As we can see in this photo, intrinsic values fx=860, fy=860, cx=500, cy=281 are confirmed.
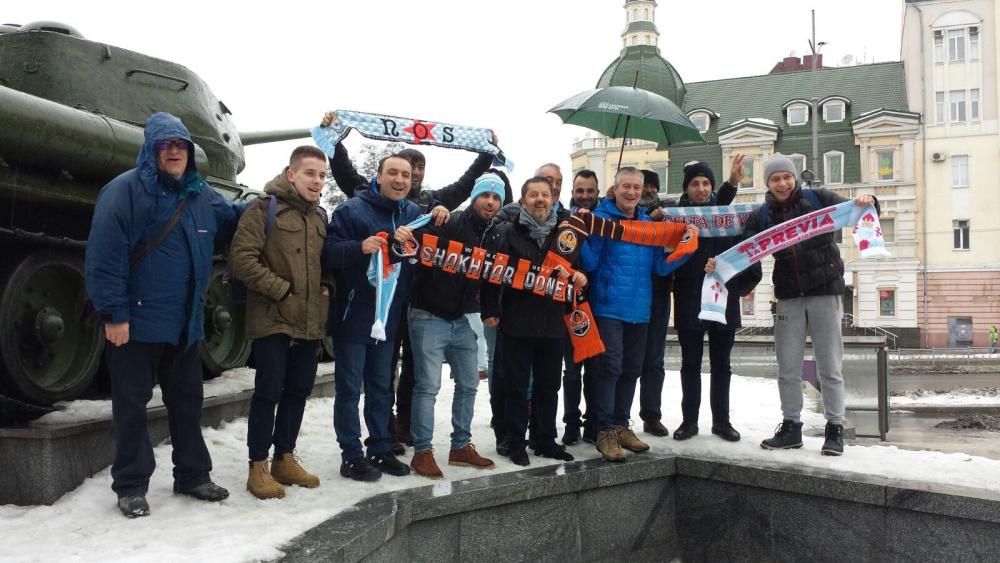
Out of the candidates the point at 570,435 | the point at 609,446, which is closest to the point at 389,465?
the point at 609,446

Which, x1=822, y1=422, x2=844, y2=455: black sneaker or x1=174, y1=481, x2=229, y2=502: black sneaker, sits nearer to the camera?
x1=174, y1=481, x2=229, y2=502: black sneaker

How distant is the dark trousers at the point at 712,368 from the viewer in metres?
6.04

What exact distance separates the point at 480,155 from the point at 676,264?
1.54 metres

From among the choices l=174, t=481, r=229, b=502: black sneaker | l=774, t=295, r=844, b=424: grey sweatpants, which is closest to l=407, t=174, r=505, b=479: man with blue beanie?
l=174, t=481, r=229, b=502: black sneaker

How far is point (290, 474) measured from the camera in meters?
4.62

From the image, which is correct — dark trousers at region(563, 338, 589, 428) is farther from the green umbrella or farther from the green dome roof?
the green dome roof

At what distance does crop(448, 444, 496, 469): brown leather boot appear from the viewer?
5.20 m

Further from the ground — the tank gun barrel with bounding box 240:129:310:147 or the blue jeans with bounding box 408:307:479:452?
the tank gun barrel with bounding box 240:129:310:147

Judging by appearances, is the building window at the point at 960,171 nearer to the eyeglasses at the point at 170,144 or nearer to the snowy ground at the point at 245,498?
the snowy ground at the point at 245,498

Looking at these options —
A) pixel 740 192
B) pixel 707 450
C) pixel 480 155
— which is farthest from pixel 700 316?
pixel 740 192

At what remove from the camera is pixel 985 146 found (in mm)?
33500

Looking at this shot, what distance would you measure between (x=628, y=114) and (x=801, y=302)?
198 cm

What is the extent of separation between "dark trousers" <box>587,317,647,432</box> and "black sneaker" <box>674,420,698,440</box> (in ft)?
1.63

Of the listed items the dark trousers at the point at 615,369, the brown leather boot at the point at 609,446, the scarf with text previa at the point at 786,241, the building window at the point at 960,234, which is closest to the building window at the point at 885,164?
the building window at the point at 960,234
